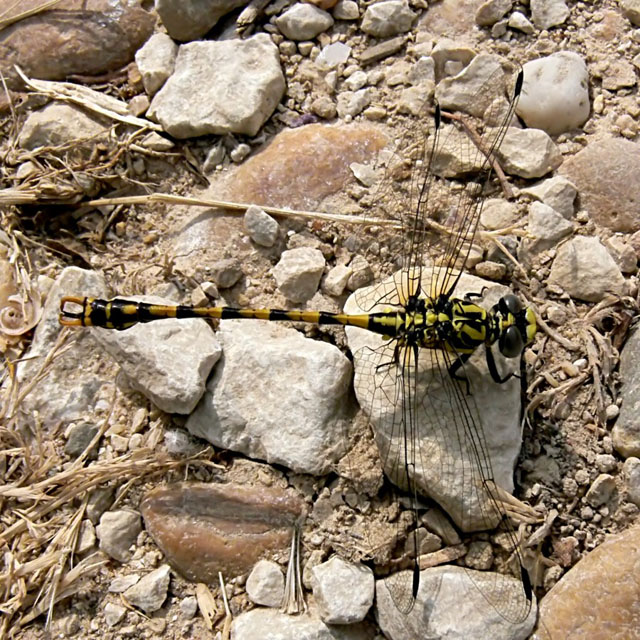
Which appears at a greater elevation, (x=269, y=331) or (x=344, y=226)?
(x=344, y=226)

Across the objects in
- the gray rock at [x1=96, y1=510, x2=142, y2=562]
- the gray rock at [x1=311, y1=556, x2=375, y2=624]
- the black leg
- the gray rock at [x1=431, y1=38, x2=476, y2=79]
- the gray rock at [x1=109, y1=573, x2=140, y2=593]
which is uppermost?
the gray rock at [x1=431, y1=38, x2=476, y2=79]

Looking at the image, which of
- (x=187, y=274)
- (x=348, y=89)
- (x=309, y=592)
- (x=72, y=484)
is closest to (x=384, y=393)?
(x=309, y=592)

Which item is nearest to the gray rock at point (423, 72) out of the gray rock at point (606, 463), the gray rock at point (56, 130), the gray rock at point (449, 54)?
the gray rock at point (449, 54)

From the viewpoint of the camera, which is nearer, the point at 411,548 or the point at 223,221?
the point at 411,548

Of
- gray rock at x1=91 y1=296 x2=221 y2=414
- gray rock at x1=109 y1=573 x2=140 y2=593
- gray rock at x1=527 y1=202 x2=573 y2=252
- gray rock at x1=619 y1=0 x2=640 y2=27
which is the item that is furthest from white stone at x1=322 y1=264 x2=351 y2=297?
gray rock at x1=619 y1=0 x2=640 y2=27

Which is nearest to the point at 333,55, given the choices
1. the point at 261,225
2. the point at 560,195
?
the point at 261,225

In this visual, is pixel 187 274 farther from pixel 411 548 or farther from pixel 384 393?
pixel 411 548

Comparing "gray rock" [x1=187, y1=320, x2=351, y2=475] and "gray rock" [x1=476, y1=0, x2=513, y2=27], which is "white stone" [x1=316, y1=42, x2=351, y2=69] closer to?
"gray rock" [x1=476, y1=0, x2=513, y2=27]
